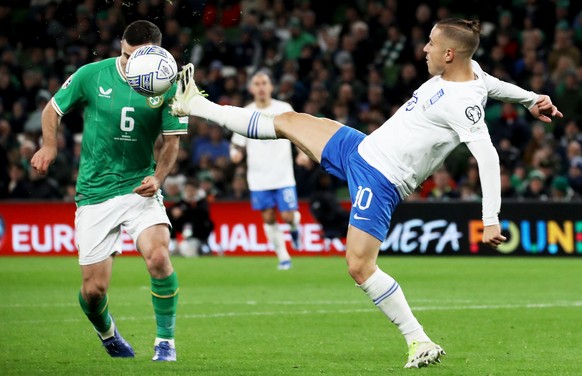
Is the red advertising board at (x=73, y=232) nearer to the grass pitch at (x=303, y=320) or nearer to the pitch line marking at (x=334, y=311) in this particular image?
the grass pitch at (x=303, y=320)

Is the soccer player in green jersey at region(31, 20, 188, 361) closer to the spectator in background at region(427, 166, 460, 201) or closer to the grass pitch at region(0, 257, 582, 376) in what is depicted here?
the grass pitch at region(0, 257, 582, 376)

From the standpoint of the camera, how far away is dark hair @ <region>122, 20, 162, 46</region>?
8.66 m

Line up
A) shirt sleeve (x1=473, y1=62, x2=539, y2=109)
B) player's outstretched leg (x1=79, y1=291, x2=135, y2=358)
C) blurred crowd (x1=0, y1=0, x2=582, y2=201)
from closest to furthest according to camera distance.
Result: 1. shirt sleeve (x1=473, y1=62, x2=539, y2=109)
2. player's outstretched leg (x1=79, y1=291, x2=135, y2=358)
3. blurred crowd (x1=0, y1=0, x2=582, y2=201)

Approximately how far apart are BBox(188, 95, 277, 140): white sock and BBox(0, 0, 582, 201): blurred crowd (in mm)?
11248

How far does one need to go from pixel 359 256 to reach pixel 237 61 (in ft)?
61.7

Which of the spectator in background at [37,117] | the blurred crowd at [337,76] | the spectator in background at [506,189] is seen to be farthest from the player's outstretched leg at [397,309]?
the spectator in background at [37,117]

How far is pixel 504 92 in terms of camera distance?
28.3ft

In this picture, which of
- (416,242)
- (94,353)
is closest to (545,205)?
(416,242)

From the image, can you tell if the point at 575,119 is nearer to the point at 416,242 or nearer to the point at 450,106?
the point at 416,242

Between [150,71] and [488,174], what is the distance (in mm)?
2426

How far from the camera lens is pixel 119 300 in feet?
45.2

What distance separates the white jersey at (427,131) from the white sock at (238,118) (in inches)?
28.8

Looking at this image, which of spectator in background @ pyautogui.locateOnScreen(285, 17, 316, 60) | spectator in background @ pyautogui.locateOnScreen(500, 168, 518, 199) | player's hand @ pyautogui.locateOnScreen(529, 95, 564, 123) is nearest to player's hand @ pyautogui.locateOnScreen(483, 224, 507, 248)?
player's hand @ pyautogui.locateOnScreen(529, 95, 564, 123)

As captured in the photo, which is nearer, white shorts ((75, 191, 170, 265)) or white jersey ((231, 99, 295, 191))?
white shorts ((75, 191, 170, 265))
